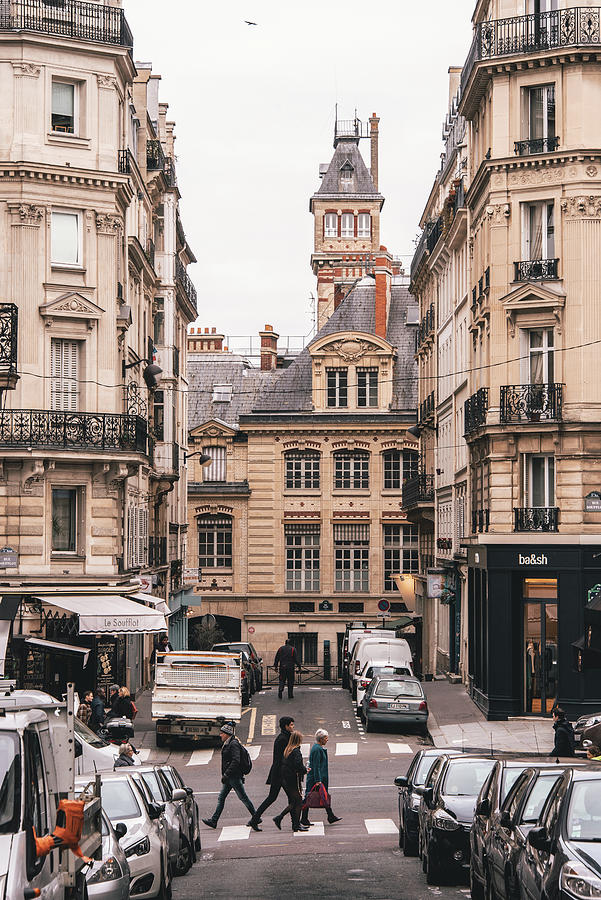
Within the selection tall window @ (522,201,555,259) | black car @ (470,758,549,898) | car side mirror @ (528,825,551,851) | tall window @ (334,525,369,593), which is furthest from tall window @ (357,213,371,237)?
car side mirror @ (528,825,551,851)

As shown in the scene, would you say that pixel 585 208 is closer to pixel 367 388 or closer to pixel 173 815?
pixel 173 815

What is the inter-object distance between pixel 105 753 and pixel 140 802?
6.68m

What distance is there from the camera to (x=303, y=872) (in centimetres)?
1792

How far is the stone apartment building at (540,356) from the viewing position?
34719 mm

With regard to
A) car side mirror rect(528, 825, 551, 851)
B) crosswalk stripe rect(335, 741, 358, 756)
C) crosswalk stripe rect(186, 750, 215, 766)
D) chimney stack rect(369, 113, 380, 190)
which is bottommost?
crosswalk stripe rect(186, 750, 215, 766)

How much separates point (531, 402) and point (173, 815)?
19.1m

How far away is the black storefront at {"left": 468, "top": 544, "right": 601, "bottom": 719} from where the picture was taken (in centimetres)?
3459

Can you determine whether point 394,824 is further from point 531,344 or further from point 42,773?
point 531,344

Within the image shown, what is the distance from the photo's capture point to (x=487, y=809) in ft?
51.0

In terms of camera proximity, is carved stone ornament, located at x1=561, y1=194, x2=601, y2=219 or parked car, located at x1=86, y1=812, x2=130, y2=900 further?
carved stone ornament, located at x1=561, y1=194, x2=601, y2=219

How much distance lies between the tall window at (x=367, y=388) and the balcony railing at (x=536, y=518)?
105 ft

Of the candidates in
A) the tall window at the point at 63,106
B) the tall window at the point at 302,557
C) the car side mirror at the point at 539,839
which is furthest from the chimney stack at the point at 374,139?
the car side mirror at the point at 539,839

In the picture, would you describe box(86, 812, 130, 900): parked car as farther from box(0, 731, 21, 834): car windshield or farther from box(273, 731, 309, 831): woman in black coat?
box(273, 731, 309, 831): woman in black coat

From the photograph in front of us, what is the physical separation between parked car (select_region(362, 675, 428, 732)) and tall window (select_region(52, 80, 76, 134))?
48.7 feet
